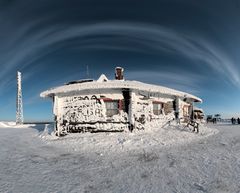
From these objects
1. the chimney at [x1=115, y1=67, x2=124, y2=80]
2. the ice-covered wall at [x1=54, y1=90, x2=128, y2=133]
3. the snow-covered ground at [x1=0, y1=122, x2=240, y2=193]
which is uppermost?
the chimney at [x1=115, y1=67, x2=124, y2=80]

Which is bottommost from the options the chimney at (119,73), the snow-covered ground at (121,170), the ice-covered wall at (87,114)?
the snow-covered ground at (121,170)

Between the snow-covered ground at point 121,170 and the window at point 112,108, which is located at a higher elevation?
the window at point 112,108

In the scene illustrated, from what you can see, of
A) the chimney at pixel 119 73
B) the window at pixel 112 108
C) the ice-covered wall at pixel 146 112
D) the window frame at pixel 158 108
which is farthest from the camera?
the chimney at pixel 119 73

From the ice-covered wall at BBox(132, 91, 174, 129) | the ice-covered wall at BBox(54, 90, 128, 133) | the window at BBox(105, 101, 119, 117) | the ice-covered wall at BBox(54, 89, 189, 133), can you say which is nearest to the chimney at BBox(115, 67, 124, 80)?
the ice-covered wall at BBox(132, 91, 174, 129)

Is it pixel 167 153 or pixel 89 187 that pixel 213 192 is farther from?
pixel 167 153

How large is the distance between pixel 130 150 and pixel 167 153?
1.92 metres

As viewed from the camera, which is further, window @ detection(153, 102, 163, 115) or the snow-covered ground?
window @ detection(153, 102, 163, 115)

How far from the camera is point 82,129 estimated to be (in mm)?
15234

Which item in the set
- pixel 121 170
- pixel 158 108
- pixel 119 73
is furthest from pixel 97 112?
pixel 121 170

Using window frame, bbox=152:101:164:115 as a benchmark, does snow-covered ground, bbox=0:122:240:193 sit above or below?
below

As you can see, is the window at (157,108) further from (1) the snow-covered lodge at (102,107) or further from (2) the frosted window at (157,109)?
(1) the snow-covered lodge at (102,107)

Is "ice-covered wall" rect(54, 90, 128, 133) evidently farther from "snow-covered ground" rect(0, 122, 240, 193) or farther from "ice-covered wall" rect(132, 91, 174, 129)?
"snow-covered ground" rect(0, 122, 240, 193)

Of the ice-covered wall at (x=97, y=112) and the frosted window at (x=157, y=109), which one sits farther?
the frosted window at (x=157, y=109)

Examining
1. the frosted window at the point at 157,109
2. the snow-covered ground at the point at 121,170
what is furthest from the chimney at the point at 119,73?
the snow-covered ground at the point at 121,170
